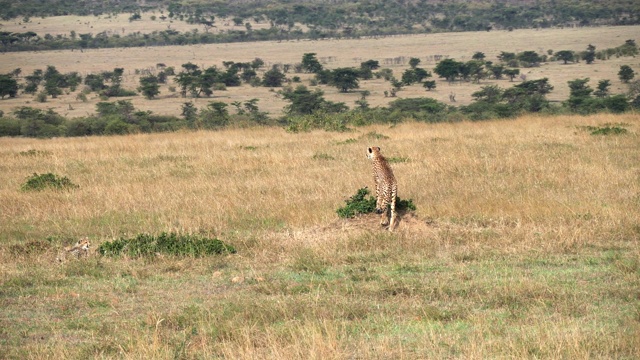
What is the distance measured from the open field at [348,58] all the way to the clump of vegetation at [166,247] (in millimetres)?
36310

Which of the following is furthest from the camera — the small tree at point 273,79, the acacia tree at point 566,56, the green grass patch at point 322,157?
the acacia tree at point 566,56

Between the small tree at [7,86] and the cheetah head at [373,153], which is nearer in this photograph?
the cheetah head at [373,153]

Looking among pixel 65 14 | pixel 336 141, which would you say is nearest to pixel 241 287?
pixel 336 141

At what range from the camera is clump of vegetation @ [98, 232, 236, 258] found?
845 cm

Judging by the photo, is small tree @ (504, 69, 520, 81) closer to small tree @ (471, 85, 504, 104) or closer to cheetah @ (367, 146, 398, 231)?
small tree @ (471, 85, 504, 104)

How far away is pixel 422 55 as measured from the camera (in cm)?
8269

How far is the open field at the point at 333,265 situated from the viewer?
5555 millimetres

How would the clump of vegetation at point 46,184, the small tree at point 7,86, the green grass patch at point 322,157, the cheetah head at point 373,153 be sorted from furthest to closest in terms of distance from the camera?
the small tree at point 7,86 → the green grass patch at point 322,157 → the clump of vegetation at point 46,184 → the cheetah head at point 373,153

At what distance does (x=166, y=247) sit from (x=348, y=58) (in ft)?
250

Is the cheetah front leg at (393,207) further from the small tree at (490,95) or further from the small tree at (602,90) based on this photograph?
the small tree at (602,90)

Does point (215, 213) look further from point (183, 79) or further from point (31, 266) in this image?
point (183, 79)

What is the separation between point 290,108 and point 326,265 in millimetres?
31948

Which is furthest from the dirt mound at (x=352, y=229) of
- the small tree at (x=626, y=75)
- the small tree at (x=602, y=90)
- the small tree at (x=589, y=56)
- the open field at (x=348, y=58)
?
the small tree at (x=589, y=56)

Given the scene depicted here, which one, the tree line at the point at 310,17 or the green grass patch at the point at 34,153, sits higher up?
the green grass patch at the point at 34,153
